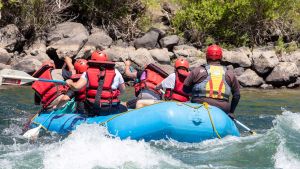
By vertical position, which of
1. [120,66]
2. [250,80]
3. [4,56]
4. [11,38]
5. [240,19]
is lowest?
[250,80]

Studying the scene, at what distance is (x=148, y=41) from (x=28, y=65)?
5145 millimetres

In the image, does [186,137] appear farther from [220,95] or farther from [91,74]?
[91,74]

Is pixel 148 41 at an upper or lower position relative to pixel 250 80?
upper

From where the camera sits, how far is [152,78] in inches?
343

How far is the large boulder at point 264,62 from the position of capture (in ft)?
58.7

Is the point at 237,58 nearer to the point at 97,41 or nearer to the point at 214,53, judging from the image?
the point at 97,41

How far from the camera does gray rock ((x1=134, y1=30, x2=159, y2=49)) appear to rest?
19.2 m

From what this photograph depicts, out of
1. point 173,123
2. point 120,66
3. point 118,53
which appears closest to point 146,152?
point 173,123

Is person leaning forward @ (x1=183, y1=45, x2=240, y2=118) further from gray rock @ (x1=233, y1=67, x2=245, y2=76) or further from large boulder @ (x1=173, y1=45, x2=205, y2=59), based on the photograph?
large boulder @ (x1=173, y1=45, x2=205, y2=59)

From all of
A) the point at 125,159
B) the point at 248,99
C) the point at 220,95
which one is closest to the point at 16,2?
the point at 248,99

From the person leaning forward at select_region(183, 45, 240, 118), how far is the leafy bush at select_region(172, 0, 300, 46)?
44.0ft

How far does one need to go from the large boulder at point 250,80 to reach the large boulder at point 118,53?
13.3ft

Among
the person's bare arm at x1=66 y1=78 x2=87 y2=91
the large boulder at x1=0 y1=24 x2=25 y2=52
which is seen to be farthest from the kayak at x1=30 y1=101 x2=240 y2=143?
the large boulder at x1=0 y1=24 x2=25 y2=52

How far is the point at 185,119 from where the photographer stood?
22.1 ft
